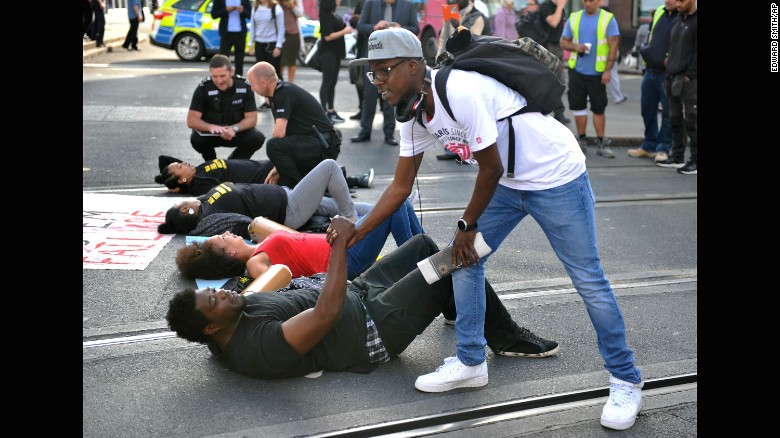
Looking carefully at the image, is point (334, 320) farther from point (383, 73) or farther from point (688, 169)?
point (688, 169)

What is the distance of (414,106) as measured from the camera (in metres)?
4.04

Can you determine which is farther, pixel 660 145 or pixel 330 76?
pixel 330 76

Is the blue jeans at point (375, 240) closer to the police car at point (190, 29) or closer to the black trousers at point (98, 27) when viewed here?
the police car at point (190, 29)

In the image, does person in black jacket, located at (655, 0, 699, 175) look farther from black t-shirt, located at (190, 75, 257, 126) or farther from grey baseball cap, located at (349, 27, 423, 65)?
grey baseball cap, located at (349, 27, 423, 65)

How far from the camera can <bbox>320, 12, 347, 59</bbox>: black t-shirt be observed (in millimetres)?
13078

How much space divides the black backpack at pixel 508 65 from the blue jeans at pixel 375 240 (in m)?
1.75

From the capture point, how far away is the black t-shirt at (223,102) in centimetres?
954

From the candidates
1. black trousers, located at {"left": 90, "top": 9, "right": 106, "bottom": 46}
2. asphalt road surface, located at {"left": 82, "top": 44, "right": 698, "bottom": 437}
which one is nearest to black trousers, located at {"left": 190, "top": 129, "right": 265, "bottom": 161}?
asphalt road surface, located at {"left": 82, "top": 44, "right": 698, "bottom": 437}

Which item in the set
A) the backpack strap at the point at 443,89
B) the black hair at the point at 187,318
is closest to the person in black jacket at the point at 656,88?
the backpack strap at the point at 443,89

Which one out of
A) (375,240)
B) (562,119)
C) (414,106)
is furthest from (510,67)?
(562,119)
